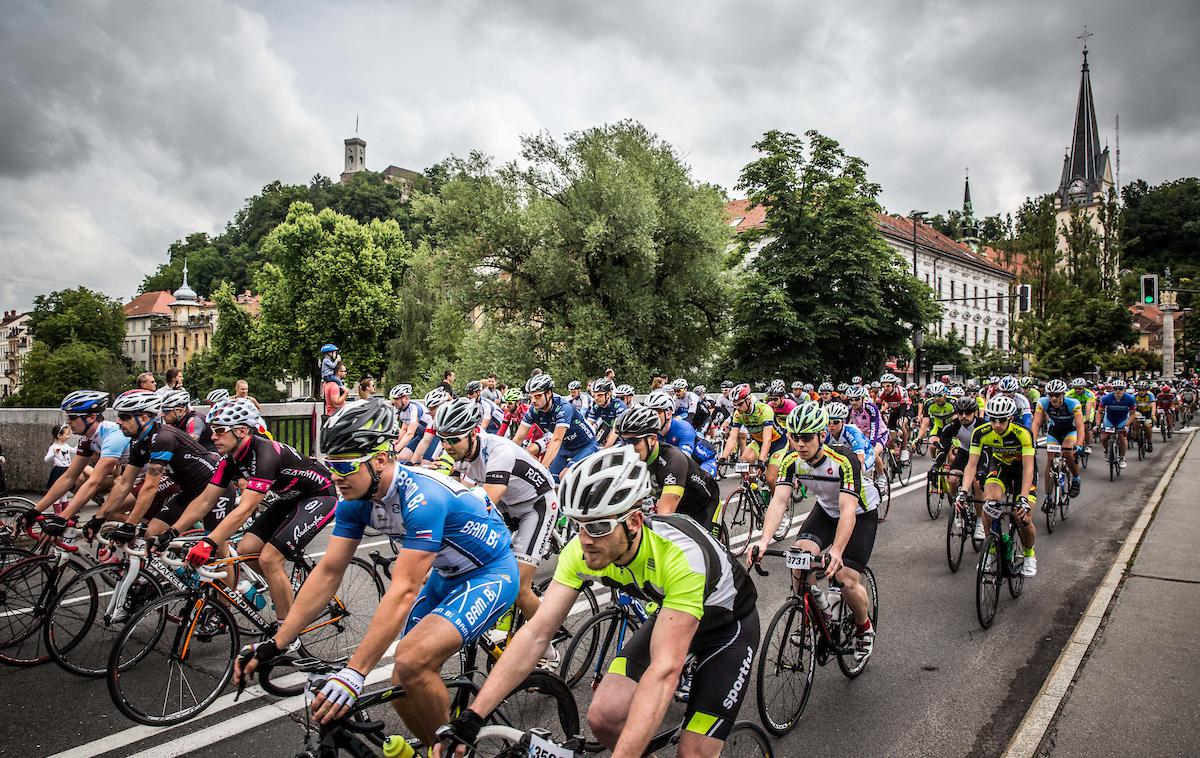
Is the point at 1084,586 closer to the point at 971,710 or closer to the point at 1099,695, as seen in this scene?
the point at 1099,695

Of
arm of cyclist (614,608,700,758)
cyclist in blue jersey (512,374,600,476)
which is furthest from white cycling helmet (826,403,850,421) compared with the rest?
arm of cyclist (614,608,700,758)

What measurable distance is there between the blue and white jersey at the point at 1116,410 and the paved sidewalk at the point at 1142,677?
9786 millimetres

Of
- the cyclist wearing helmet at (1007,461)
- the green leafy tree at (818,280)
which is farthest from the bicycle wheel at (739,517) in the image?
the green leafy tree at (818,280)

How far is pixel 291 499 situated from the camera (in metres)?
5.68

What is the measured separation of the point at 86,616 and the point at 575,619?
12.2 ft

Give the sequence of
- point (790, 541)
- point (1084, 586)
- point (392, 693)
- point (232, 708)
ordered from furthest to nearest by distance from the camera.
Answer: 1. point (790, 541)
2. point (1084, 586)
3. point (232, 708)
4. point (392, 693)

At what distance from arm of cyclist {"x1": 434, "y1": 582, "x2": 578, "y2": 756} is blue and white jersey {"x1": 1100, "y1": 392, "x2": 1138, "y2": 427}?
18.1 m

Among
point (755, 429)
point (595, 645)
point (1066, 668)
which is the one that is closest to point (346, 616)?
point (595, 645)

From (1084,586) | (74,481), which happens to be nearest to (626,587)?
(74,481)

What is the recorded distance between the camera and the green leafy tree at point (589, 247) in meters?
27.3

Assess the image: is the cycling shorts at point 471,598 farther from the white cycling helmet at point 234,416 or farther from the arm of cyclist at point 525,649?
the white cycling helmet at point 234,416

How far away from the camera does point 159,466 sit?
5914mm

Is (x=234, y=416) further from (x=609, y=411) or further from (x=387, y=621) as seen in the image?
(x=609, y=411)

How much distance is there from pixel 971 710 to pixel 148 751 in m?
4.97
